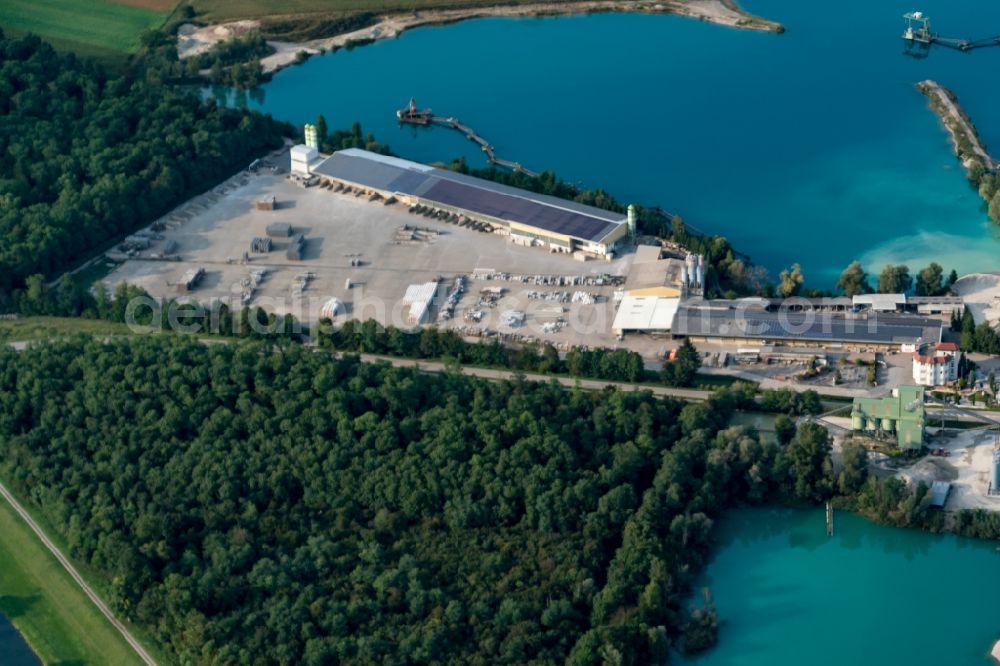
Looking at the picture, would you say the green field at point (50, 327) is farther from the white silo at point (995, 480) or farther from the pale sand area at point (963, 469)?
the white silo at point (995, 480)

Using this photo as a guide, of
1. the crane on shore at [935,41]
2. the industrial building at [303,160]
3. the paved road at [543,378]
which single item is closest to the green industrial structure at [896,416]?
the paved road at [543,378]

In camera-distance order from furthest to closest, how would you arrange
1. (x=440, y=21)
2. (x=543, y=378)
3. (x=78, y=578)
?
(x=440, y=21), (x=543, y=378), (x=78, y=578)

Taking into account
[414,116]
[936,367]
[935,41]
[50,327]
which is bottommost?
[936,367]

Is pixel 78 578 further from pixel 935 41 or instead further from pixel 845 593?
pixel 935 41

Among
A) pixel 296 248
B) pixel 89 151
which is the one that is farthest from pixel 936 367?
pixel 89 151

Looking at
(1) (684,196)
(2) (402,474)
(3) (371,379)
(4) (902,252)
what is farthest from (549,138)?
(2) (402,474)
